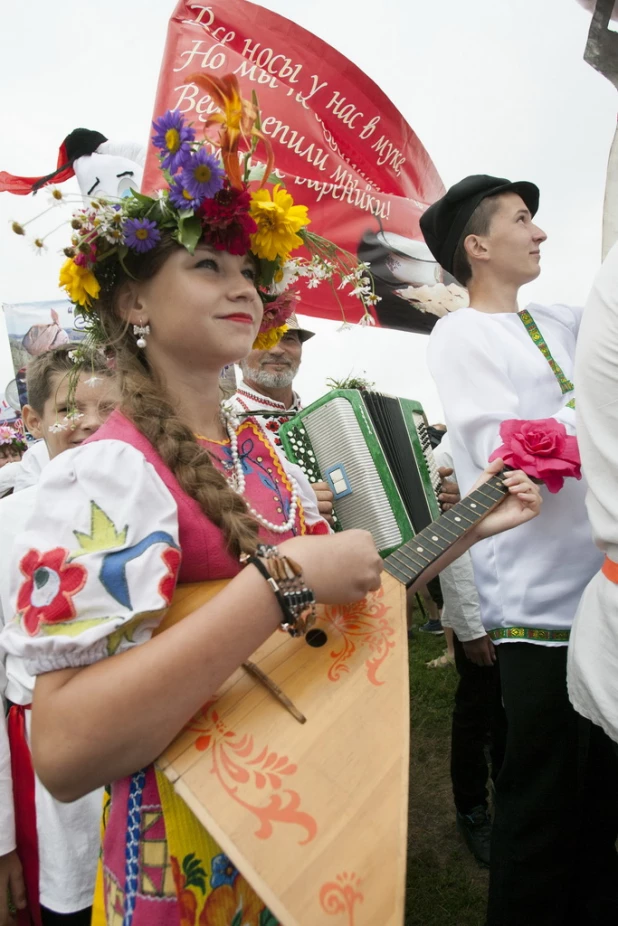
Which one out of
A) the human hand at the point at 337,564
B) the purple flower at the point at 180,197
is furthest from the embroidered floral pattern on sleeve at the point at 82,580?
the purple flower at the point at 180,197

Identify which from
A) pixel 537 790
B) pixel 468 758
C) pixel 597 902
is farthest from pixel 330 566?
pixel 468 758

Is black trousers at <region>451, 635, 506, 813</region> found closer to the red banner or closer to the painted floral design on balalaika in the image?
the painted floral design on balalaika

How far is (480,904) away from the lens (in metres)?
2.55

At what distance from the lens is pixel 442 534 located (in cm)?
161

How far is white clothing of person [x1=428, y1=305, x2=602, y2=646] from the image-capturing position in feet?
6.35

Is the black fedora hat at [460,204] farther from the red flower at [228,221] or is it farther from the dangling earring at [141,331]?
the dangling earring at [141,331]

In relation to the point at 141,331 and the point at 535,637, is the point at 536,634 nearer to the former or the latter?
the point at 535,637

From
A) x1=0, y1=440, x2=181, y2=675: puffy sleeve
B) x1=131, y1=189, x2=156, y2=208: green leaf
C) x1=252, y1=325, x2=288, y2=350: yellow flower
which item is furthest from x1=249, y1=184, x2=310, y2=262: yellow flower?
x1=0, y1=440, x2=181, y2=675: puffy sleeve

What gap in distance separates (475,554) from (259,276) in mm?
1224

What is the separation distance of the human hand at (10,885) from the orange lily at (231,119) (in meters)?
1.89

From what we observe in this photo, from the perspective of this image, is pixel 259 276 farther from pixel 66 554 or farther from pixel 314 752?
pixel 314 752

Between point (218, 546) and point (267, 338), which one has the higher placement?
point (267, 338)

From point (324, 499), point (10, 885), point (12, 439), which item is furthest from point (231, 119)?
point (12, 439)

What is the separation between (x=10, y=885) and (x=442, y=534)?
1542mm
